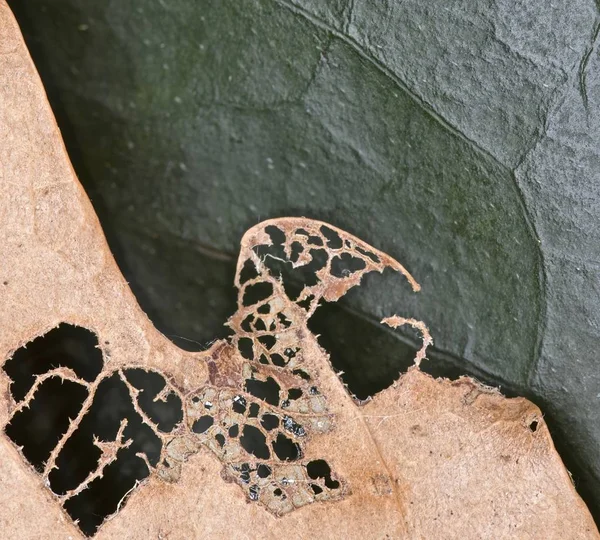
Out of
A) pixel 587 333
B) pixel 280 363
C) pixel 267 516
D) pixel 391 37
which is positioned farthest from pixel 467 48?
pixel 267 516

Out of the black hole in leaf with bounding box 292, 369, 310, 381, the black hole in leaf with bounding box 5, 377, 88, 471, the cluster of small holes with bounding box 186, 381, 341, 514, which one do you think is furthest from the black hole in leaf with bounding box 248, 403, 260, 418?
the black hole in leaf with bounding box 5, 377, 88, 471

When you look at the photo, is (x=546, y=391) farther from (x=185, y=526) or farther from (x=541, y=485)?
(x=185, y=526)

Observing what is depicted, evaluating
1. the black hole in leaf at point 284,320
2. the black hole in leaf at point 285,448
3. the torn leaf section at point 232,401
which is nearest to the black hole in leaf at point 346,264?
the torn leaf section at point 232,401

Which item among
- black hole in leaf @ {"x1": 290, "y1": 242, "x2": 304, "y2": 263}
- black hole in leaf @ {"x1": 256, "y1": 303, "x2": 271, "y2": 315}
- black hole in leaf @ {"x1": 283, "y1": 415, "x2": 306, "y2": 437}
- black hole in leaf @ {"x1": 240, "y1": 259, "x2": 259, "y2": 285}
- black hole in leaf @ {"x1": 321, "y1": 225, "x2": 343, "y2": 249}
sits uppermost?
black hole in leaf @ {"x1": 321, "y1": 225, "x2": 343, "y2": 249}

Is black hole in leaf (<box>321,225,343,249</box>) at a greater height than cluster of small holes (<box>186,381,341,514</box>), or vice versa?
black hole in leaf (<box>321,225,343,249</box>)

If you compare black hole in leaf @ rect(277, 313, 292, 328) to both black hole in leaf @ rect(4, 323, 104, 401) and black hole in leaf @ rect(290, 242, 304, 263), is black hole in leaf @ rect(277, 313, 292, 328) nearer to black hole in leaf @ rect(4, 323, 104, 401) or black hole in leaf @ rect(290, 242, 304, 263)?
black hole in leaf @ rect(290, 242, 304, 263)

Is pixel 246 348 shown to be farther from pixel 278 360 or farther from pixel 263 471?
pixel 263 471

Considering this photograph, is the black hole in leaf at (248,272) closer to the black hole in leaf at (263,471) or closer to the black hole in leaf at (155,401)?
the black hole in leaf at (155,401)
